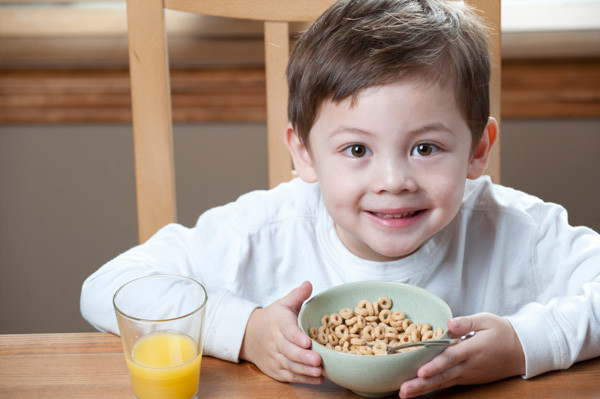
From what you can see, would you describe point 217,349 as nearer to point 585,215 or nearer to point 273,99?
point 273,99

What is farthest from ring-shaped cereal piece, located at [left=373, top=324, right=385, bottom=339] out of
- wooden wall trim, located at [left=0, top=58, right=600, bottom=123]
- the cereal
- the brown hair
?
wooden wall trim, located at [left=0, top=58, right=600, bottom=123]

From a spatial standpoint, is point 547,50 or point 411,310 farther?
point 547,50

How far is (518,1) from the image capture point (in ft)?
6.12

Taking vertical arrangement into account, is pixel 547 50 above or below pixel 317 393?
above

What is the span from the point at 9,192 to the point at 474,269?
1.26 m

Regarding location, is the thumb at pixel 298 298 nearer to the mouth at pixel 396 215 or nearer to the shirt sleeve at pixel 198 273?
the shirt sleeve at pixel 198 273

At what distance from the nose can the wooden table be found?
0.80 feet

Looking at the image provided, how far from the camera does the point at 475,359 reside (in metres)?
0.80

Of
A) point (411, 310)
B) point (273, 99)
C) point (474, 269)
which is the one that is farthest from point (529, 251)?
point (273, 99)

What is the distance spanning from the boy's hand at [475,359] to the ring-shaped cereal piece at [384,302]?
95mm

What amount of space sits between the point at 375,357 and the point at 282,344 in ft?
0.43

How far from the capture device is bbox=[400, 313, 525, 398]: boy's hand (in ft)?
2.50

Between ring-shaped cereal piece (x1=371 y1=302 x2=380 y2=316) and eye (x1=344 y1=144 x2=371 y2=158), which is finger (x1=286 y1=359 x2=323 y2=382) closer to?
ring-shaped cereal piece (x1=371 y1=302 x2=380 y2=316)

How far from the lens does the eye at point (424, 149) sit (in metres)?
0.94
